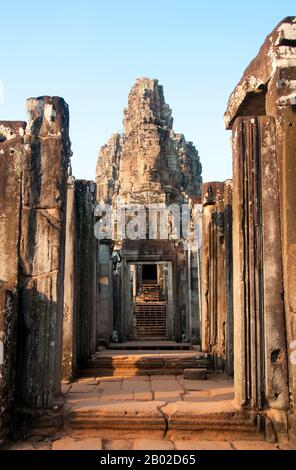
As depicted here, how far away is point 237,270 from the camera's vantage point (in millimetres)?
4957

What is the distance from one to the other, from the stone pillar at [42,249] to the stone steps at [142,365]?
117 inches

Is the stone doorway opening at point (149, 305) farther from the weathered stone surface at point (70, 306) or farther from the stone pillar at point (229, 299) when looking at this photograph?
the weathered stone surface at point (70, 306)

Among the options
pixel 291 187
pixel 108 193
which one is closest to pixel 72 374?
pixel 291 187

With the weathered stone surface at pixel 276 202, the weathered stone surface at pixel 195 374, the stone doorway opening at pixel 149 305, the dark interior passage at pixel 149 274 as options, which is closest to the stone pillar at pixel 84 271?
the weathered stone surface at pixel 195 374

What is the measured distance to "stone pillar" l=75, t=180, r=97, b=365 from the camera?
824 cm

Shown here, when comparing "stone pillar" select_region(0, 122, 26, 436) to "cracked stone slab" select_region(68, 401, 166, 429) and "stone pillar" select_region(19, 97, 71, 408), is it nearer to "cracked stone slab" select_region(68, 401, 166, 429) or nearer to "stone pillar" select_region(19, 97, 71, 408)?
"stone pillar" select_region(19, 97, 71, 408)

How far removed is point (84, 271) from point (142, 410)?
3.99 metres

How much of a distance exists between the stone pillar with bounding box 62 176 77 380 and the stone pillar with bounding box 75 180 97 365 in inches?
18.5

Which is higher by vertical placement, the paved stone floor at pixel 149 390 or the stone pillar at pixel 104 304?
the stone pillar at pixel 104 304

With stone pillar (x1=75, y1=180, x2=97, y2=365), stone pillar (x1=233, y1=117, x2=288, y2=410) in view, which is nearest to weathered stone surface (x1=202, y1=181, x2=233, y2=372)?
stone pillar (x1=75, y1=180, x2=97, y2=365)

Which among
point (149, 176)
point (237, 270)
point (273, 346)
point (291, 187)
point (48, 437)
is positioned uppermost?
point (149, 176)

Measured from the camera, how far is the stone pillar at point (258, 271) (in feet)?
15.3
